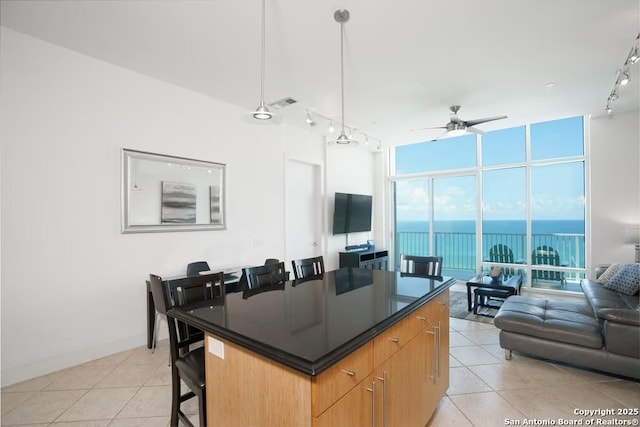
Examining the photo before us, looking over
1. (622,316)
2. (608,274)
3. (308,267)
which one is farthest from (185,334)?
(608,274)

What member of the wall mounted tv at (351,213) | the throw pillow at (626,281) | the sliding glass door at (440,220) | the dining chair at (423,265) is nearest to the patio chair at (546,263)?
the sliding glass door at (440,220)

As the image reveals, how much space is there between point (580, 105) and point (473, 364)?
161 inches

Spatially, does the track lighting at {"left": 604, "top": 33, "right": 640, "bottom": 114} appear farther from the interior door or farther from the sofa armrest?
the interior door

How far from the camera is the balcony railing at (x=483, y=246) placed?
5355 millimetres

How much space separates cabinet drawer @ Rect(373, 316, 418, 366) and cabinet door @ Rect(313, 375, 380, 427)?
0.11 metres

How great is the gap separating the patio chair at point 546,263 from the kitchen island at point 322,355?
4852 millimetres

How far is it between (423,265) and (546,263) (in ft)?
13.7

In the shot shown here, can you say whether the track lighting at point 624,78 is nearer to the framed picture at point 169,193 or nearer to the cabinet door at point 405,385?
the cabinet door at point 405,385

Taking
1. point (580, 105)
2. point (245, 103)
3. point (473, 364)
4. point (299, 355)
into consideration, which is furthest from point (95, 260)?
point (580, 105)

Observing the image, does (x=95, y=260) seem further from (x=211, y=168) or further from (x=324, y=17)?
(x=324, y=17)

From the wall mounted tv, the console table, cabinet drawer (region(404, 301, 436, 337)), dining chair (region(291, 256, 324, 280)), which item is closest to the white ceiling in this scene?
dining chair (region(291, 256, 324, 280))

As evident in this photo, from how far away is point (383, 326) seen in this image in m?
1.33

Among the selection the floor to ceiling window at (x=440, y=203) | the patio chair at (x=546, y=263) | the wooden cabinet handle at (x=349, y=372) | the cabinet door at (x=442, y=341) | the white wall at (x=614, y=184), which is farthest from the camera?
the floor to ceiling window at (x=440, y=203)

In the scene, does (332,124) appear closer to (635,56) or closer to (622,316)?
(635,56)
